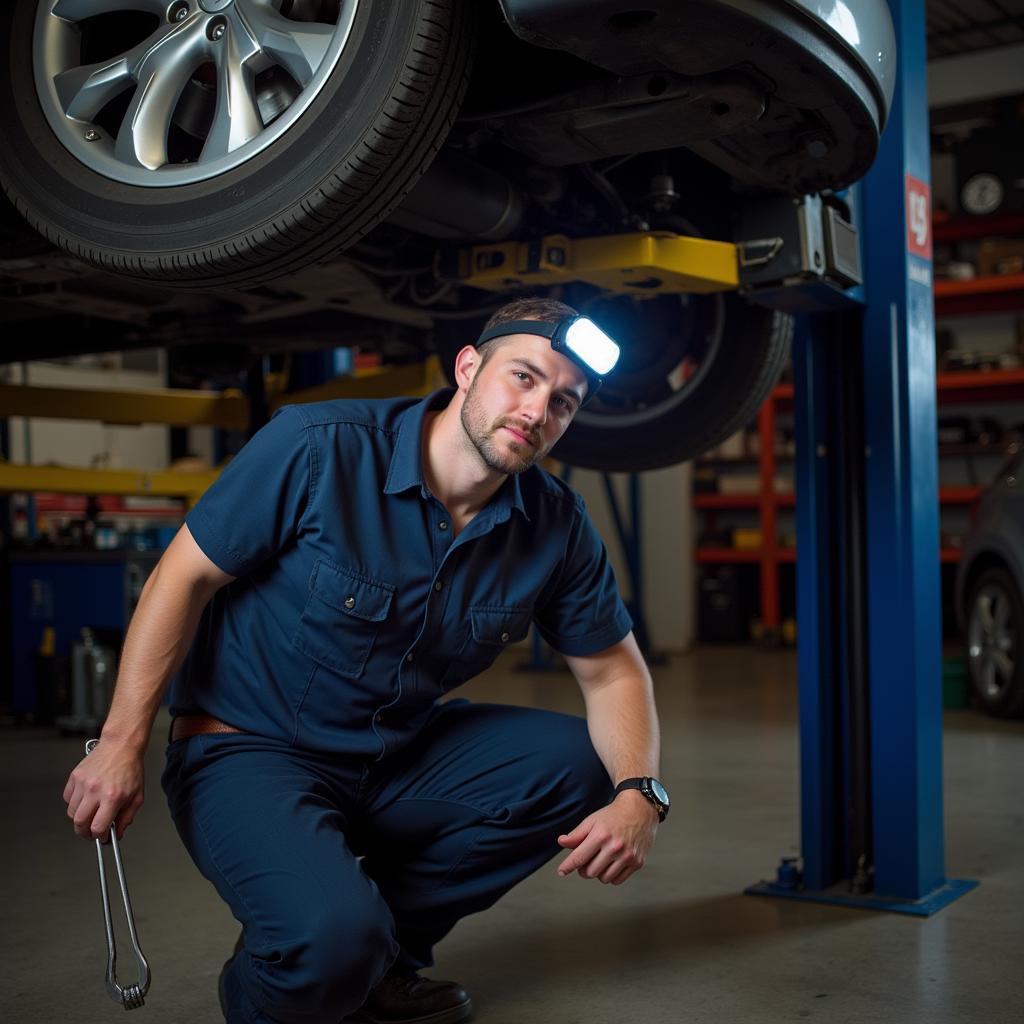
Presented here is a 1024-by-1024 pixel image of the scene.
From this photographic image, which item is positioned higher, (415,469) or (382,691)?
(415,469)

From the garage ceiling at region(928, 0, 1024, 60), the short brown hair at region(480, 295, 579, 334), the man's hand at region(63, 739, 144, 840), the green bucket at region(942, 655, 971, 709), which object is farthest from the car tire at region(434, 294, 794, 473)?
the garage ceiling at region(928, 0, 1024, 60)

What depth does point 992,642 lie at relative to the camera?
509 centimetres

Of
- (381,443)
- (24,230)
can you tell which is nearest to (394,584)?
(381,443)

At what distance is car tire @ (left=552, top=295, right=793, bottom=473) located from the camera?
2996 millimetres

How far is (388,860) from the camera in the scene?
196cm

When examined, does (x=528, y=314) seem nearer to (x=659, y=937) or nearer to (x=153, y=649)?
(x=153, y=649)

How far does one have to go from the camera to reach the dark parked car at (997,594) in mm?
4836

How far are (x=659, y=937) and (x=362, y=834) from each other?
70 centimetres

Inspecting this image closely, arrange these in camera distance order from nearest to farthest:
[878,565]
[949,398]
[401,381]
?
1. [878,565]
2. [401,381]
3. [949,398]

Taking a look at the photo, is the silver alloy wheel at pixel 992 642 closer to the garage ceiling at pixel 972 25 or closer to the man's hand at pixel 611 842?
the man's hand at pixel 611 842

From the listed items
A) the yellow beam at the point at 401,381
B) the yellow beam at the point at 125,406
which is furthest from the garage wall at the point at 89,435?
the yellow beam at the point at 401,381

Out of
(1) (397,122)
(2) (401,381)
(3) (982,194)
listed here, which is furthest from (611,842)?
(3) (982,194)

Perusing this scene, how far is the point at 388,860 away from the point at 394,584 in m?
0.46

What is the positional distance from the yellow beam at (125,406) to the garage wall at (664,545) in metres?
4.89
